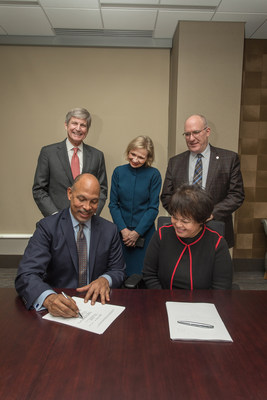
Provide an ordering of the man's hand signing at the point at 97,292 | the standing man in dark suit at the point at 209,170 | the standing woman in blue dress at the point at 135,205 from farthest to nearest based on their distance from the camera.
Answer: the standing woman in blue dress at the point at 135,205 < the standing man in dark suit at the point at 209,170 < the man's hand signing at the point at 97,292

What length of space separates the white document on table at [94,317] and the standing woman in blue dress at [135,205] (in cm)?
127

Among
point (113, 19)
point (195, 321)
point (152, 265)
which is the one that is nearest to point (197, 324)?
point (195, 321)

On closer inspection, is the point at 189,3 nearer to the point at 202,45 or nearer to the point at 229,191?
the point at 202,45

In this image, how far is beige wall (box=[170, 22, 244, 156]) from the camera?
10.6 feet

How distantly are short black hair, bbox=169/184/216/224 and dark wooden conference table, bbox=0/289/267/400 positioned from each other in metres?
0.48

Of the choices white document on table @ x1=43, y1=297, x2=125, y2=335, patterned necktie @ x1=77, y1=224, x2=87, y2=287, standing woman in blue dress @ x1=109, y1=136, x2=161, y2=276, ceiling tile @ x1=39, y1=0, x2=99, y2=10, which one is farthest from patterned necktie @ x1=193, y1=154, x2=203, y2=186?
ceiling tile @ x1=39, y1=0, x2=99, y2=10

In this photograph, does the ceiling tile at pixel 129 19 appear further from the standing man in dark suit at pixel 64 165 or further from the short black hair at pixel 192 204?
the short black hair at pixel 192 204

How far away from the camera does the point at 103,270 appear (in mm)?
1710

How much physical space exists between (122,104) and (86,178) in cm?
243

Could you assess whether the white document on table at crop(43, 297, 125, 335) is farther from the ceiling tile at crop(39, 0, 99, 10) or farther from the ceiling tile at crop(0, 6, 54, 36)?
the ceiling tile at crop(0, 6, 54, 36)

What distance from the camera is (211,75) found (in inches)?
130

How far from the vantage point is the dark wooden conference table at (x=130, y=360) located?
80 cm

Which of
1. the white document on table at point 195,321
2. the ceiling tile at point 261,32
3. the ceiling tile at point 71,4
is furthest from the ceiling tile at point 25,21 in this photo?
the white document on table at point 195,321

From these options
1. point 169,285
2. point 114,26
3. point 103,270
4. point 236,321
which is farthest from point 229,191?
point 114,26
